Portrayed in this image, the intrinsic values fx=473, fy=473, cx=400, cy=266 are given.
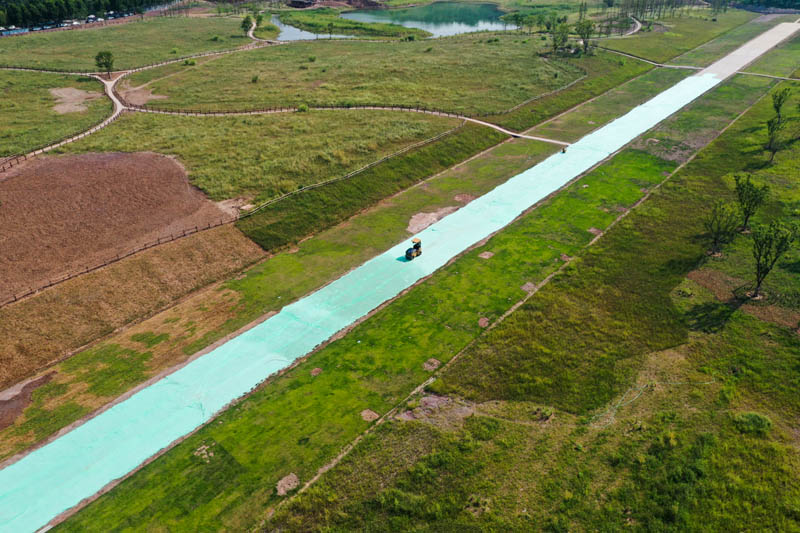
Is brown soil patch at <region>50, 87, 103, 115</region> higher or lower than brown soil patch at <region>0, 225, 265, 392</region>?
higher

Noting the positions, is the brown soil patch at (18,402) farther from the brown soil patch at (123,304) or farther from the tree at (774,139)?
the tree at (774,139)

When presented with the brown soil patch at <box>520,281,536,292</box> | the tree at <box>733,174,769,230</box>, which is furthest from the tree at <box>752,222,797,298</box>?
the brown soil patch at <box>520,281,536,292</box>

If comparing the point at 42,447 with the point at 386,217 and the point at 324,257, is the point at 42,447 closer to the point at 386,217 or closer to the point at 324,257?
the point at 324,257

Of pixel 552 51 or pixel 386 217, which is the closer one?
pixel 386 217

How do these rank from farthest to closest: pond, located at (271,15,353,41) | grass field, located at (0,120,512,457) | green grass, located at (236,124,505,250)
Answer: pond, located at (271,15,353,41) < green grass, located at (236,124,505,250) < grass field, located at (0,120,512,457)

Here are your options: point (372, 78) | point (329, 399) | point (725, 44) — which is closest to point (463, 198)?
point (329, 399)

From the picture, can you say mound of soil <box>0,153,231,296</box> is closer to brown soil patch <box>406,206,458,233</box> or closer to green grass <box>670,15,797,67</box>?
brown soil patch <box>406,206,458,233</box>

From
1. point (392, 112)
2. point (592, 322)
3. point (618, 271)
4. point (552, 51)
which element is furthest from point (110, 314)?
point (552, 51)
